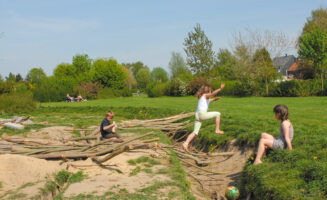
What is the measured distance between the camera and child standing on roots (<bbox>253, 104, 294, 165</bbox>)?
6102mm

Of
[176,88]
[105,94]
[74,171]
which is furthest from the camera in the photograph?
[105,94]

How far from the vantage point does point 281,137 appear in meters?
6.36

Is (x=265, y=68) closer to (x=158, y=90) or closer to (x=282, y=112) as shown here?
(x=158, y=90)

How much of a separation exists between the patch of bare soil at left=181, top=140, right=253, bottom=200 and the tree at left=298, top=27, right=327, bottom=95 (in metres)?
23.2

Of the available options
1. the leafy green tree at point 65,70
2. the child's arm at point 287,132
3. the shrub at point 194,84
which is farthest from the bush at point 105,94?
the child's arm at point 287,132

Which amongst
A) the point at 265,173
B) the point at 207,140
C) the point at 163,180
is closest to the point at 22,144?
the point at 163,180

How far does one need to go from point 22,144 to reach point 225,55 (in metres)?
73.0

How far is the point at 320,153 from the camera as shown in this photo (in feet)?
19.5

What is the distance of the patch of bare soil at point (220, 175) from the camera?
6898mm

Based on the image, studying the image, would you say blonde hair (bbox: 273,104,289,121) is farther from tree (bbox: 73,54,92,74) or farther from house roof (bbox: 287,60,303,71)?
tree (bbox: 73,54,92,74)

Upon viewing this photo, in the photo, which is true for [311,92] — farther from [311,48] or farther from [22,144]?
[22,144]

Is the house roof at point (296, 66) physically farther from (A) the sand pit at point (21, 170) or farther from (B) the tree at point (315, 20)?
(A) the sand pit at point (21, 170)

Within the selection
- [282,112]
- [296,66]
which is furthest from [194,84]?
[296,66]

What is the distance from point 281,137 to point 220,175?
7.03 feet
